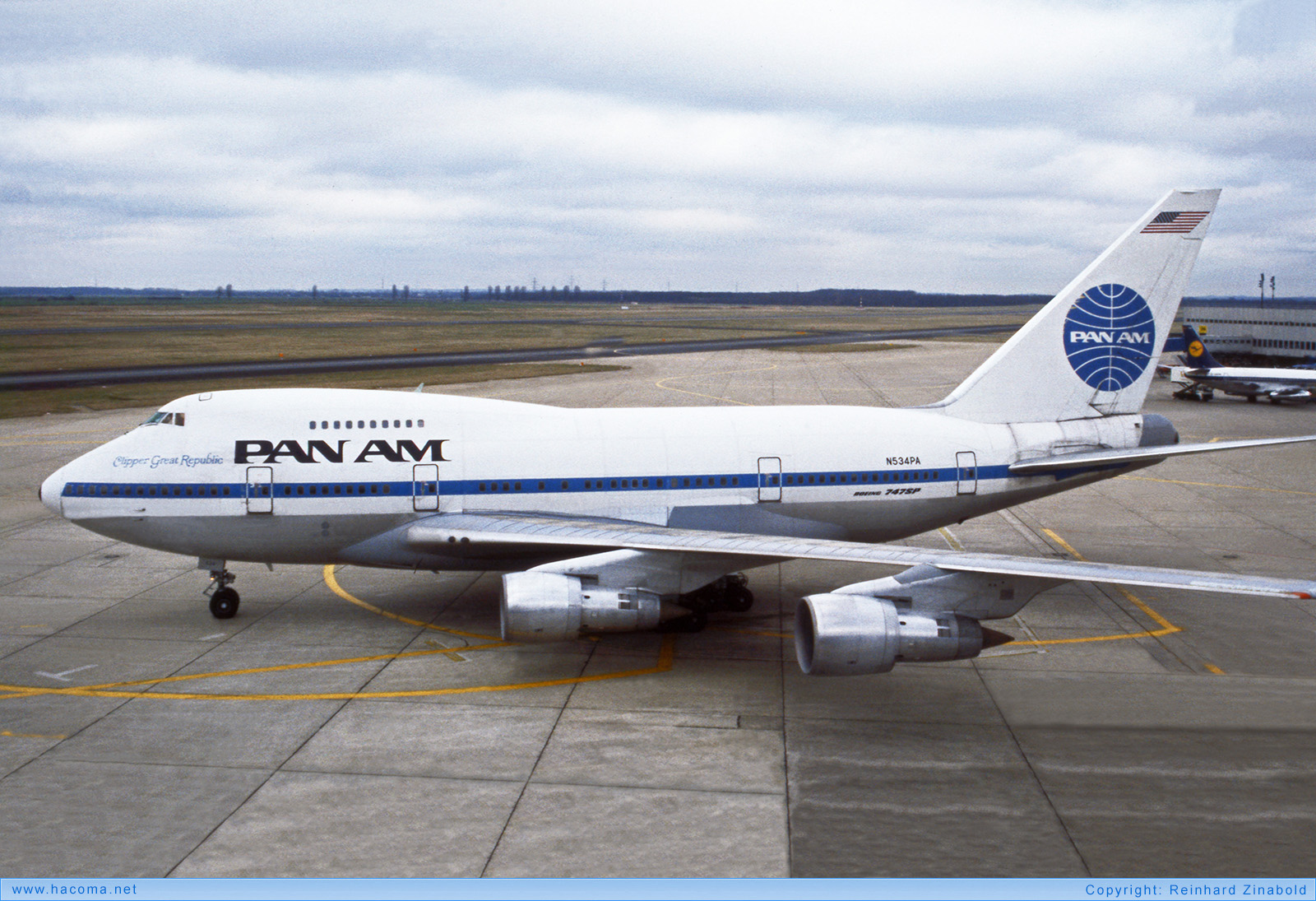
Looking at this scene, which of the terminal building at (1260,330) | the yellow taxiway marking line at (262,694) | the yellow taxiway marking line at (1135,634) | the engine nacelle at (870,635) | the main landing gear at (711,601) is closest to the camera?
the engine nacelle at (870,635)

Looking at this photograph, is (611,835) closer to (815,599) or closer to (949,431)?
(815,599)

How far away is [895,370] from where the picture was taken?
9281 cm

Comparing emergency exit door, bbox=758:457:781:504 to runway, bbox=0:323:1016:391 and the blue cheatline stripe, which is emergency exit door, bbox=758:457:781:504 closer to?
the blue cheatline stripe

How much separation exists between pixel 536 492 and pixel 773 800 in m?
10.5

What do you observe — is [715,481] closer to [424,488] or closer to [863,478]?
[863,478]

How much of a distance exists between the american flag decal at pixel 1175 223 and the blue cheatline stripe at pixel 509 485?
26.4ft

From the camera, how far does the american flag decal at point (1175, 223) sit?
26.0m

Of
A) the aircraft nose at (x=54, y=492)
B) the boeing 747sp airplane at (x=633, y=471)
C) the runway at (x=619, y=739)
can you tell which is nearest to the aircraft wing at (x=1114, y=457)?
the boeing 747sp airplane at (x=633, y=471)

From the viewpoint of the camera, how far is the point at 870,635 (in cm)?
1781

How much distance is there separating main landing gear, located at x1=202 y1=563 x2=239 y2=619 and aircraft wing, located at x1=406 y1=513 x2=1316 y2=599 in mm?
4922

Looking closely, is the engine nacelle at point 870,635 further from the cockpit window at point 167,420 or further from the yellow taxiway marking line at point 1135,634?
the cockpit window at point 167,420

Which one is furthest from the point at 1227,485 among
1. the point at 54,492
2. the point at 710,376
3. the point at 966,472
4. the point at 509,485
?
the point at 710,376

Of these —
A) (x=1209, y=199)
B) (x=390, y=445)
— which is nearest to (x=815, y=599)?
(x=390, y=445)

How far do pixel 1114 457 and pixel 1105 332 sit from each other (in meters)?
4.03
